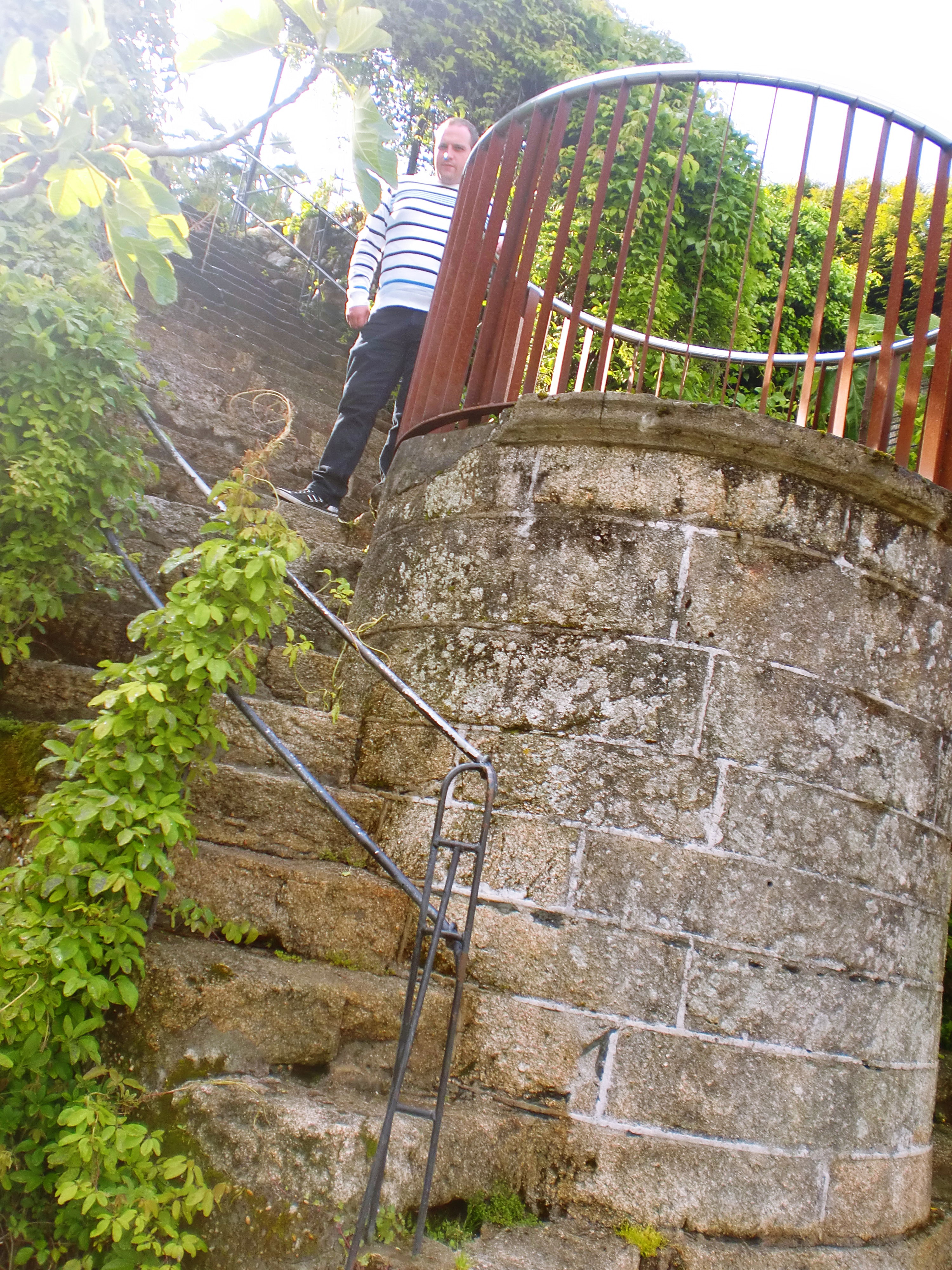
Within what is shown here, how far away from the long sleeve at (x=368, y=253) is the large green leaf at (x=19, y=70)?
143 inches

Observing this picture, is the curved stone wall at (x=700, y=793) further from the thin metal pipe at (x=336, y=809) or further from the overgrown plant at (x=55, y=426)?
the overgrown plant at (x=55, y=426)

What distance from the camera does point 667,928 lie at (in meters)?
A: 2.57

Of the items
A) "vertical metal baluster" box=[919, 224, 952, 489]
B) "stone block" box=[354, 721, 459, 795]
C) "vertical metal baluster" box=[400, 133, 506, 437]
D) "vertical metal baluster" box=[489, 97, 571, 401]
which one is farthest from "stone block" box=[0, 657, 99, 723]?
"vertical metal baluster" box=[919, 224, 952, 489]

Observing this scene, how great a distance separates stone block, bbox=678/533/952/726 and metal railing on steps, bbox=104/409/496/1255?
837 millimetres

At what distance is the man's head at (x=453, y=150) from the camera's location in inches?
178

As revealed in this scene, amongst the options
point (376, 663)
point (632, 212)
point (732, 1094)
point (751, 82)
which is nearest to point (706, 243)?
point (632, 212)

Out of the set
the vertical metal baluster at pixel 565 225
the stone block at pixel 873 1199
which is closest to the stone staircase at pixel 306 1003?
the stone block at pixel 873 1199

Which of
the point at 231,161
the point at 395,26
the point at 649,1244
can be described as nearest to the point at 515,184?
the point at 649,1244

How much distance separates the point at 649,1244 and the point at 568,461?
7.25ft

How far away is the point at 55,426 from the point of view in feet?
9.39

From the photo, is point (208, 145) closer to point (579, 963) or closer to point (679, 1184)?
point (579, 963)

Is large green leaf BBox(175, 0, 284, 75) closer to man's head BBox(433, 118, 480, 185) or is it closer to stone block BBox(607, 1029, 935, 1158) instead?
stone block BBox(607, 1029, 935, 1158)

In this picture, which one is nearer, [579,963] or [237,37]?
[237,37]

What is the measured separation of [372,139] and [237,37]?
0.17m
